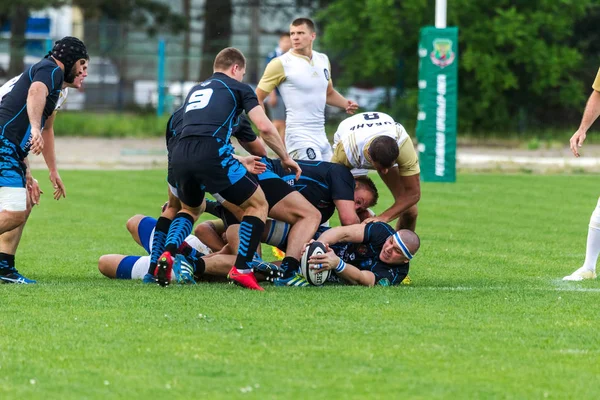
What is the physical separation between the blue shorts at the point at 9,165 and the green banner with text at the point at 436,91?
37.3 ft

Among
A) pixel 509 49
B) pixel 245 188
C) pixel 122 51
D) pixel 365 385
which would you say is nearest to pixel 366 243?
pixel 245 188

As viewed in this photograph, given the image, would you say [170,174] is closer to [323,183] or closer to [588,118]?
[323,183]

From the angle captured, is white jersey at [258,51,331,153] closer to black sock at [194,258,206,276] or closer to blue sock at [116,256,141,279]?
blue sock at [116,256,141,279]

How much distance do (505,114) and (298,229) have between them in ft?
73.0

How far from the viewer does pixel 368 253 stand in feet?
28.5

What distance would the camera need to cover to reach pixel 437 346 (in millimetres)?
6176

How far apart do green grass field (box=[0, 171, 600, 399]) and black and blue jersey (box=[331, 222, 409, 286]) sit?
21cm

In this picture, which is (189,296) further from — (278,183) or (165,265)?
(278,183)

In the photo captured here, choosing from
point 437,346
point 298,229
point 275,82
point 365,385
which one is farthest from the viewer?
point 275,82

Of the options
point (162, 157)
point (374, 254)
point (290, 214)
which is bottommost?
point (162, 157)

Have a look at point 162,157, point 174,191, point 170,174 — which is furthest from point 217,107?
point 162,157

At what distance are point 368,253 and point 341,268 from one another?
0.38 meters

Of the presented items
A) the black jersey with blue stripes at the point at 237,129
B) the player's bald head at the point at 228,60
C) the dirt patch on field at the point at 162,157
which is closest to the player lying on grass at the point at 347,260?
the black jersey with blue stripes at the point at 237,129

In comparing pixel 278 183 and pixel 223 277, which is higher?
pixel 278 183
